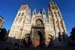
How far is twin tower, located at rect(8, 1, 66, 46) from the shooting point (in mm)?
35134

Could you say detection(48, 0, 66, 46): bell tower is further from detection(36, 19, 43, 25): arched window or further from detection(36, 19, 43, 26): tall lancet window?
detection(36, 19, 43, 26): tall lancet window

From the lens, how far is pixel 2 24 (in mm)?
42750

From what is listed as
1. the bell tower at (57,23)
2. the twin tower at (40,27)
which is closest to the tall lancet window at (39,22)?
the twin tower at (40,27)

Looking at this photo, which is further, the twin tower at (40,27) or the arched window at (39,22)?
the arched window at (39,22)

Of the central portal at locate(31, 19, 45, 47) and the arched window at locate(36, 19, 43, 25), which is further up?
the arched window at locate(36, 19, 43, 25)

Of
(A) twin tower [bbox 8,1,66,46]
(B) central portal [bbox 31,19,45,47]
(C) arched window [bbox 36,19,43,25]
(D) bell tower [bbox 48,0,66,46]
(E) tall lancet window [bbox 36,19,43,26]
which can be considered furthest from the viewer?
(C) arched window [bbox 36,19,43,25]

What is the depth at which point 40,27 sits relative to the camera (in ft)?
120

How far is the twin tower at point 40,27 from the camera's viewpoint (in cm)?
3513

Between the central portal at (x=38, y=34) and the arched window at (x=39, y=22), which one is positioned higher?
the arched window at (x=39, y=22)

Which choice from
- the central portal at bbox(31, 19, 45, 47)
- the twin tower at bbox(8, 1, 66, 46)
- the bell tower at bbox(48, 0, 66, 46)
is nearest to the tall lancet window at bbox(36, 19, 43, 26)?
the twin tower at bbox(8, 1, 66, 46)

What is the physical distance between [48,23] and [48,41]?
5.13m

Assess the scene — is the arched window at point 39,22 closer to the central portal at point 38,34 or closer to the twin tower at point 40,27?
the twin tower at point 40,27

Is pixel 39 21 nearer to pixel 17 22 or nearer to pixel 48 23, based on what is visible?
pixel 48 23

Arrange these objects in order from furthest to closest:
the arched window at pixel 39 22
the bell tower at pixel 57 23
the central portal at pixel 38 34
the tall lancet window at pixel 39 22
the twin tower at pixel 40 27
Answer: the arched window at pixel 39 22
the tall lancet window at pixel 39 22
the central portal at pixel 38 34
the twin tower at pixel 40 27
the bell tower at pixel 57 23
